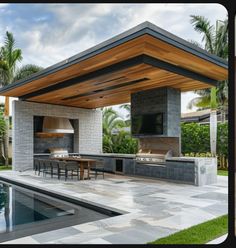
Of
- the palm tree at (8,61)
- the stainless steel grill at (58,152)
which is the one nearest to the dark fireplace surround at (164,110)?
the stainless steel grill at (58,152)

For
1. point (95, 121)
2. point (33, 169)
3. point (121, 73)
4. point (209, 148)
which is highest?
point (121, 73)

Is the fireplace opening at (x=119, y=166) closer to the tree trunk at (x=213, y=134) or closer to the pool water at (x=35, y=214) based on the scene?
the pool water at (x=35, y=214)

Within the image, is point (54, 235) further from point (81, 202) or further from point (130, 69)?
point (130, 69)

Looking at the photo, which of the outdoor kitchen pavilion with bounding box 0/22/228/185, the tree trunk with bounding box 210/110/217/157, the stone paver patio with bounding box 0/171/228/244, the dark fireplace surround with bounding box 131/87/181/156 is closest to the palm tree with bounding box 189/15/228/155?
the tree trunk with bounding box 210/110/217/157

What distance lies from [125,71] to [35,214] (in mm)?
4143

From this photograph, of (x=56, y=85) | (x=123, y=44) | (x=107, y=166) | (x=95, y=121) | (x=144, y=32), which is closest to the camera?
(x=144, y=32)

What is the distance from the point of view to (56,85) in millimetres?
10047

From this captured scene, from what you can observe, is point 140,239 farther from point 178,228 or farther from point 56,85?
point 56,85

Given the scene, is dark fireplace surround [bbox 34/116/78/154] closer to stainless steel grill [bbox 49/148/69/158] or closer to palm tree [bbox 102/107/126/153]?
stainless steel grill [bbox 49/148/69/158]

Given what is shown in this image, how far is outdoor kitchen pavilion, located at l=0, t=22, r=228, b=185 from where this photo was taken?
19.9ft

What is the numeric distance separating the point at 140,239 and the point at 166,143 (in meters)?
6.86

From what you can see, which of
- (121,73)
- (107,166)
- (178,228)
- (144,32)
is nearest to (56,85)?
(121,73)

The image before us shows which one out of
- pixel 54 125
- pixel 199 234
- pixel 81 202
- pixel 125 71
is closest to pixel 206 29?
pixel 54 125

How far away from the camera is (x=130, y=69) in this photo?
293 inches
